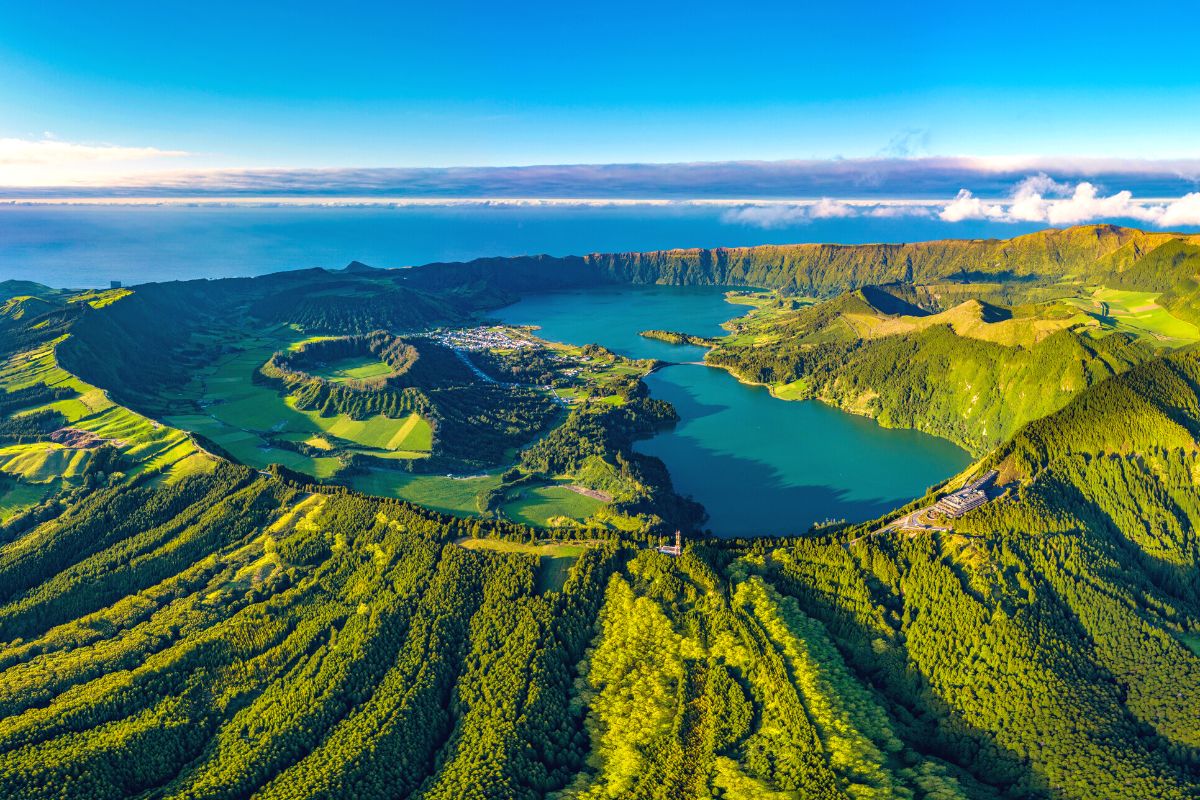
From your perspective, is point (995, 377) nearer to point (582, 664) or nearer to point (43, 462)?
point (582, 664)

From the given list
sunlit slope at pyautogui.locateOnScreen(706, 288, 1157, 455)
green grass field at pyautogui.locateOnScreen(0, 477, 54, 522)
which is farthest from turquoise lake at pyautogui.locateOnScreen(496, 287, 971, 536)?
green grass field at pyautogui.locateOnScreen(0, 477, 54, 522)

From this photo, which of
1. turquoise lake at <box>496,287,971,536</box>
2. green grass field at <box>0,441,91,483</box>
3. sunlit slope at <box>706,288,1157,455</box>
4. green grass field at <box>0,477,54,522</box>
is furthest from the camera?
sunlit slope at <box>706,288,1157,455</box>

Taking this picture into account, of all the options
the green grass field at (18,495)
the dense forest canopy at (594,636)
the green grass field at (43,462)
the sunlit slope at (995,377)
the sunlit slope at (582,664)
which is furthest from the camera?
the sunlit slope at (995,377)

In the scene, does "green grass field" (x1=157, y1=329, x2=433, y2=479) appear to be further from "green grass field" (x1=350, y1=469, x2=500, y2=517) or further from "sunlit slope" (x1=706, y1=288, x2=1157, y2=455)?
"sunlit slope" (x1=706, y1=288, x2=1157, y2=455)

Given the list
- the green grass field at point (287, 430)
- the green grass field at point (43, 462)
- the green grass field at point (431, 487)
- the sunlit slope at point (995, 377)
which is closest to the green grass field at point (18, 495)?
the green grass field at point (43, 462)

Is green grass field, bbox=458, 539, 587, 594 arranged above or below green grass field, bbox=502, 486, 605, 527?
above

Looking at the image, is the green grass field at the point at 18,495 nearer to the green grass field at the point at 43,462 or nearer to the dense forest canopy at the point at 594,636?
the dense forest canopy at the point at 594,636

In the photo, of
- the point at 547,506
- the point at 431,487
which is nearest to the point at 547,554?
the point at 547,506
